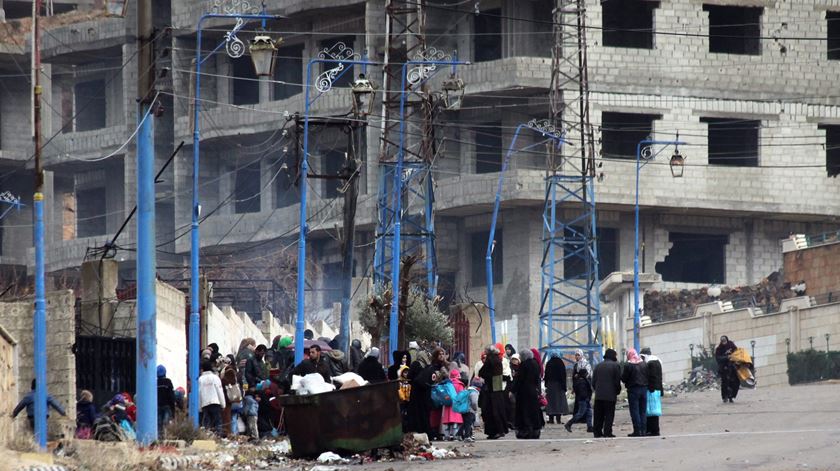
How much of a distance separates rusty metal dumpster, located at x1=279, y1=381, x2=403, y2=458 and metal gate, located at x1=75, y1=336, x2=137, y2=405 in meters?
5.33

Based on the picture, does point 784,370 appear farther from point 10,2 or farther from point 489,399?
point 10,2

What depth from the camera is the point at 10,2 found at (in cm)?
8175

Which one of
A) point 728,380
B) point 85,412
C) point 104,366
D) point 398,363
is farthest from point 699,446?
point 728,380

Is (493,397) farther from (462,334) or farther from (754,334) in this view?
(754,334)

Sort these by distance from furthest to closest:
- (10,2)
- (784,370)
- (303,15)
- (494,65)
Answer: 1. (10,2)
2. (303,15)
3. (494,65)
4. (784,370)

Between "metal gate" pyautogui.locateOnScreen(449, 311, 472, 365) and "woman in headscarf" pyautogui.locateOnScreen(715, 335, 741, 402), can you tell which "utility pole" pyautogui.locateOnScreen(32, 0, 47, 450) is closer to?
"woman in headscarf" pyautogui.locateOnScreen(715, 335, 741, 402)

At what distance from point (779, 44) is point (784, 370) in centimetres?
1968

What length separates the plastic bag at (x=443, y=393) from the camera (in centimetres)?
2811

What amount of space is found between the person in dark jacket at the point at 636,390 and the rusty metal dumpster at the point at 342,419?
5.41 metres

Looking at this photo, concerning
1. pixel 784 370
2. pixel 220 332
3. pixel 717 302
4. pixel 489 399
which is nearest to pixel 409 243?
pixel 717 302

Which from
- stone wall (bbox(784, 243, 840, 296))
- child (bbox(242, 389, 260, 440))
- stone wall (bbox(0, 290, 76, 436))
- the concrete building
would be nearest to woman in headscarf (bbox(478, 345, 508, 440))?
child (bbox(242, 389, 260, 440))

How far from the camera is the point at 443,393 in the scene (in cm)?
2816

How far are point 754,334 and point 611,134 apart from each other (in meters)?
15.0

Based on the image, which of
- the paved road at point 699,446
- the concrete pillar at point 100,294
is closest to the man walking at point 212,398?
the paved road at point 699,446
